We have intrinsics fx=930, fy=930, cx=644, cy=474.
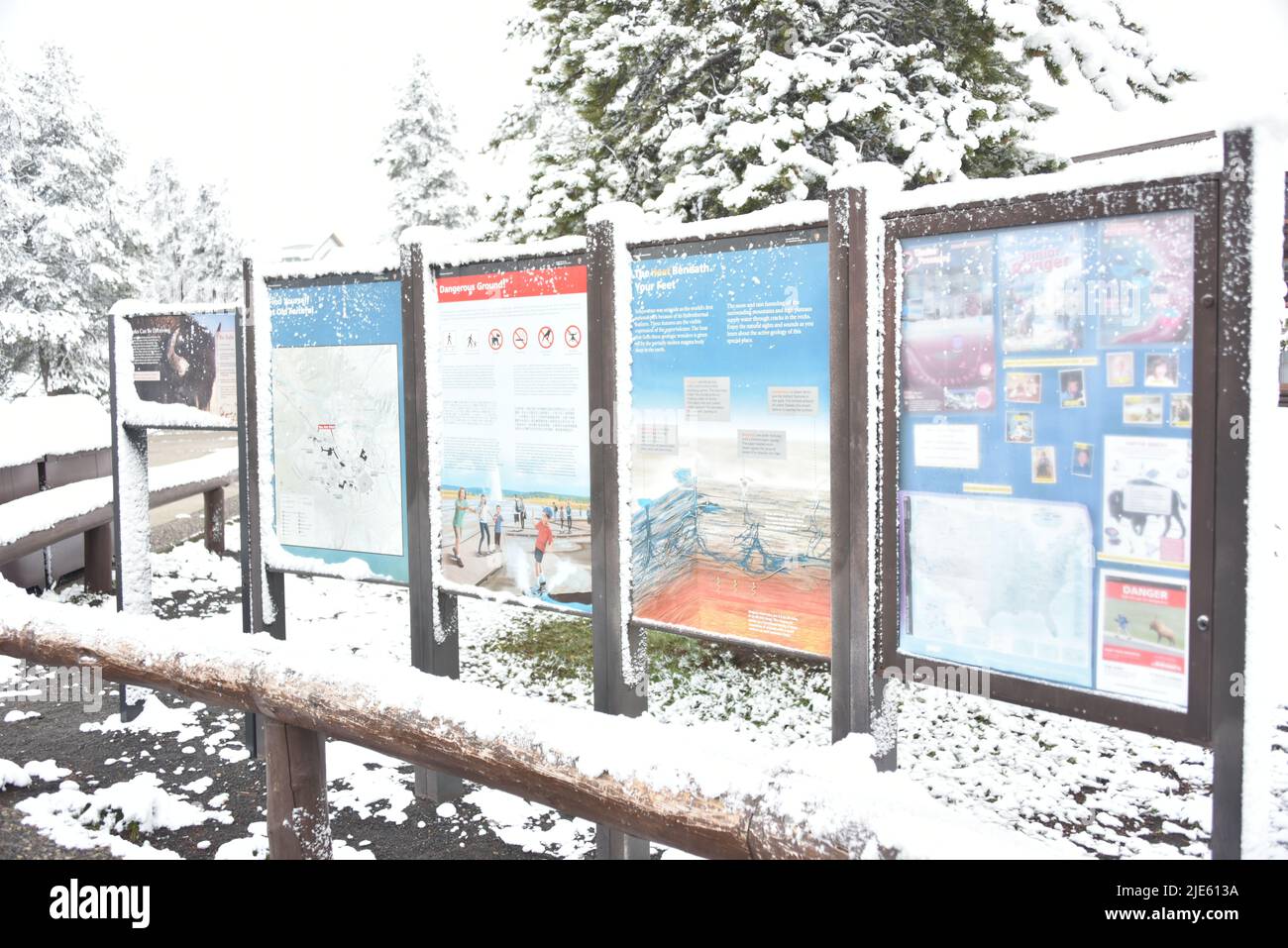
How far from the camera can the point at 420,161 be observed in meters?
23.1

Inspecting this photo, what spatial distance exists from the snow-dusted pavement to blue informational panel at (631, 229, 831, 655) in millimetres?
1087

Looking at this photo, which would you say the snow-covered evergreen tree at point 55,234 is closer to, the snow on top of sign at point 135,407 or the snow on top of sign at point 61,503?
the snow on top of sign at point 61,503

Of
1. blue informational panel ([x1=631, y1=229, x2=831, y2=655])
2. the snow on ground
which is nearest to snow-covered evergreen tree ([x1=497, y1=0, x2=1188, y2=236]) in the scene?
blue informational panel ([x1=631, y1=229, x2=831, y2=655])

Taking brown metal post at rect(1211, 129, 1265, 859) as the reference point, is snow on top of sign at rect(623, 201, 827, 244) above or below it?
above

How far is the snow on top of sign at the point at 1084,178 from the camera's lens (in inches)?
96.5

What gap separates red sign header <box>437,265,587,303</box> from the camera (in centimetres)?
390

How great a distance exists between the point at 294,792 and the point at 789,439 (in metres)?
2.13

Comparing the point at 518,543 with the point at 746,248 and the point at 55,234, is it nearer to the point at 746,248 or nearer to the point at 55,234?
the point at 746,248

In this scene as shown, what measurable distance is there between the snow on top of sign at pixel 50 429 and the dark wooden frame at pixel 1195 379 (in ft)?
27.4

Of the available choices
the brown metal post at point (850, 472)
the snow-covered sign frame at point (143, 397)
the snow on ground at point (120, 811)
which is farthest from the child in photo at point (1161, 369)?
the snow-covered sign frame at point (143, 397)

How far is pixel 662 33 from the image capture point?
6.77 m

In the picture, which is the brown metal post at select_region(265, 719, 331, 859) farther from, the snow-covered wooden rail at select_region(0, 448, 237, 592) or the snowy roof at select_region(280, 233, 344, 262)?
the snowy roof at select_region(280, 233, 344, 262)

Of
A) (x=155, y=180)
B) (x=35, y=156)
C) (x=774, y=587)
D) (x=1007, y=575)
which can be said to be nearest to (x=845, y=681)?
(x=774, y=587)
